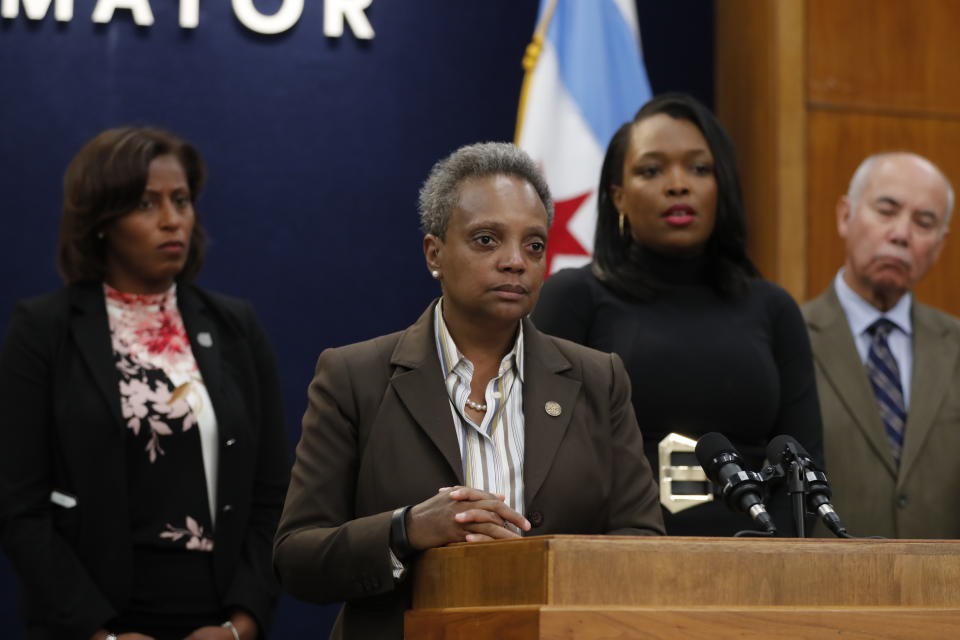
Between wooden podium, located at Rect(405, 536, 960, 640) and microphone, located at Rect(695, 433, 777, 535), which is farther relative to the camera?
microphone, located at Rect(695, 433, 777, 535)

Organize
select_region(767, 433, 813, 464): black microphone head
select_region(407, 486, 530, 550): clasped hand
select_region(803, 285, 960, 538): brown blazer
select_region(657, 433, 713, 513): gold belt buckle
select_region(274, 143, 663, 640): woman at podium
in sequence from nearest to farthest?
select_region(407, 486, 530, 550): clasped hand
select_region(767, 433, 813, 464): black microphone head
select_region(274, 143, 663, 640): woman at podium
select_region(657, 433, 713, 513): gold belt buckle
select_region(803, 285, 960, 538): brown blazer

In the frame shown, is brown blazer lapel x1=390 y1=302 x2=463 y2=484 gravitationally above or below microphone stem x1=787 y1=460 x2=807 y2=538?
above

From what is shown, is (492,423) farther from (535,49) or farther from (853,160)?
(853,160)

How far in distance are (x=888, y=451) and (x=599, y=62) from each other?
1.95 meters

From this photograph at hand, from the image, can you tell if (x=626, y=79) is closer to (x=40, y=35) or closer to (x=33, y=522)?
(x=40, y=35)

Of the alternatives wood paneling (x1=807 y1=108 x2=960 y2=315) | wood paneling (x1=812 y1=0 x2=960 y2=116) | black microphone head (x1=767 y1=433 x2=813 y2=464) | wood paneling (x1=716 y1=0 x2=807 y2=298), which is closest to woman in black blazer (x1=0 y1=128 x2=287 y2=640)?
black microphone head (x1=767 y1=433 x2=813 y2=464)

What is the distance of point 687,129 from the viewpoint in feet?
10.2

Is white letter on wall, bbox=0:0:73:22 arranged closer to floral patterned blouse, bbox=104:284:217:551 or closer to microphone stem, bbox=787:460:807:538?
floral patterned blouse, bbox=104:284:217:551

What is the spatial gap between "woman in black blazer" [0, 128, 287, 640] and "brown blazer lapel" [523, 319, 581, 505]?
115 centimetres

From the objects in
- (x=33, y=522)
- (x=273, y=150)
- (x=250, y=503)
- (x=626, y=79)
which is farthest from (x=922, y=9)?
(x=33, y=522)

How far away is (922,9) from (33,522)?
3860 mm

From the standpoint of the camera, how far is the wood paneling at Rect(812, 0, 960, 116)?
5.15 meters

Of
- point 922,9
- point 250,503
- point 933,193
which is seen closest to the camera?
point 250,503

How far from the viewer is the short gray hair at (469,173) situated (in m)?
2.37
